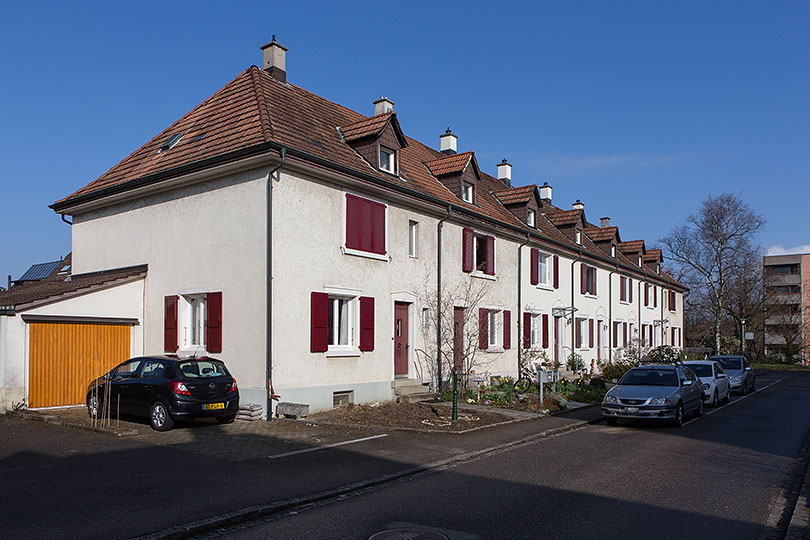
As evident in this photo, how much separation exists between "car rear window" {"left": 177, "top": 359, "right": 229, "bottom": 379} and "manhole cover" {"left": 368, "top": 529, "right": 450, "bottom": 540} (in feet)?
25.4

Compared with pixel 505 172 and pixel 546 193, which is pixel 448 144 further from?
→ pixel 546 193

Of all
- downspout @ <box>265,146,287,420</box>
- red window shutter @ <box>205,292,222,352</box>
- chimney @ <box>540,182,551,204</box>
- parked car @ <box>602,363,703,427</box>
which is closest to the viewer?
downspout @ <box>265,146,287,420</box>

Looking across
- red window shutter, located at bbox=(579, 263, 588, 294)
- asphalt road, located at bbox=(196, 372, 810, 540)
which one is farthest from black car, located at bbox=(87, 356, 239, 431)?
red window shutter, located at bbox=(579, 263, 588, 294)

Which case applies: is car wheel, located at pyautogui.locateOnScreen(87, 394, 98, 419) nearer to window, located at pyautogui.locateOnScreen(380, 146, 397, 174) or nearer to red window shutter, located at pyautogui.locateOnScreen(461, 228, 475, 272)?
window, located at pyautogui.locateOnScreen(380, 146, 397, 174)

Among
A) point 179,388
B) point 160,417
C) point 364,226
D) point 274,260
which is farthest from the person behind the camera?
point 364,226

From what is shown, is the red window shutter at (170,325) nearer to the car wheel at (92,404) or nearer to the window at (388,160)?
the car wheel at (92,404)

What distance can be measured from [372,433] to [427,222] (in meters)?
8.55

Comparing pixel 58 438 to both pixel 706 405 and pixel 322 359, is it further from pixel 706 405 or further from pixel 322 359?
pixel 706 405

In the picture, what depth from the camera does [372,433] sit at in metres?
13.4

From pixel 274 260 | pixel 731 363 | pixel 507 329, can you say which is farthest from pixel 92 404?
pixel 731 363

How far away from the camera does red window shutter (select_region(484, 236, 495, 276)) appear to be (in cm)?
2373

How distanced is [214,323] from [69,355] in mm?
3757

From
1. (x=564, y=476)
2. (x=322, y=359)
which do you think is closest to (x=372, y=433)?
(x=322, y=359)

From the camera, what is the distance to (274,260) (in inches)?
589
